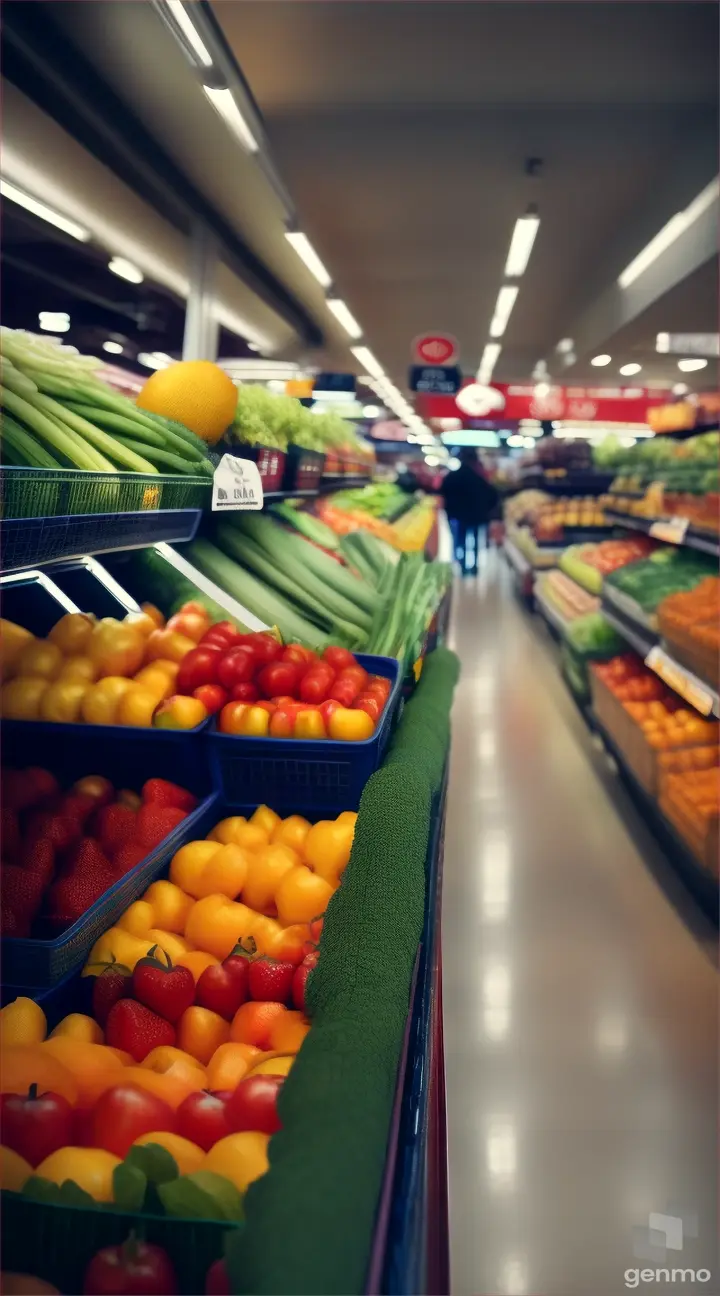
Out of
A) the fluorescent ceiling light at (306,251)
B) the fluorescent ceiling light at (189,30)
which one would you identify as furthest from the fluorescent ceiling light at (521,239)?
Result: the fluorescent ceiling light at (189,30)

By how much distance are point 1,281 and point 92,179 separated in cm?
291

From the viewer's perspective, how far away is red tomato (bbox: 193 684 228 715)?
196 cm

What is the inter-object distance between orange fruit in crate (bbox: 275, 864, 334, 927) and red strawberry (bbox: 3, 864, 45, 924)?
0.43 m

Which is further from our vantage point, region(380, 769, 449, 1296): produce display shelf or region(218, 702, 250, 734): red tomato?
region(218, 702, 250, 734): red tomato

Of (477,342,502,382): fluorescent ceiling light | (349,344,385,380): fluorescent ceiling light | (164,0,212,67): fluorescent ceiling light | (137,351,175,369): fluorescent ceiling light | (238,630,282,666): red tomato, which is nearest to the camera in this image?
(238,630,282,666): red tomato

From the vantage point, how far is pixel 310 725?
6.21 feet

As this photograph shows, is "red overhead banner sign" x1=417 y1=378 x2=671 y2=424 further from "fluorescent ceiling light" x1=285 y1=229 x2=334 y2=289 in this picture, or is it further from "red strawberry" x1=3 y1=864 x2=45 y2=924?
"red strawberry" x1=3 y1=864 x2=45 y2=924

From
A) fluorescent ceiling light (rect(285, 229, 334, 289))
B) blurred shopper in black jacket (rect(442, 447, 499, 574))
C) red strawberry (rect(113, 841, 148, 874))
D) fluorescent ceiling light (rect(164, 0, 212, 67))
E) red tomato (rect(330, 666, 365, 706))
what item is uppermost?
fluorescent ceiling light (rect(285, 229, 334, 289))

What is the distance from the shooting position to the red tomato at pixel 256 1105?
987mm

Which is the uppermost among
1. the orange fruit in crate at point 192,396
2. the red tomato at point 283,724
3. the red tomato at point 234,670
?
the orange fruit in crate at point 192,396

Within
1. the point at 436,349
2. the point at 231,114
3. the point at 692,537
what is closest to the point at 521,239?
the point at 231,114

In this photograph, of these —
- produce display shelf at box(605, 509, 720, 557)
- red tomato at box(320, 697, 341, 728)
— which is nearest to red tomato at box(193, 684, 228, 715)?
red tomato at box(320, 697, 341, 728)

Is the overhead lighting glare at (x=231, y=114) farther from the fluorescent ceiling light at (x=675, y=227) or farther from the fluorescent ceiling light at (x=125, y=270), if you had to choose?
the fluorescent ceiling light at (x=125, y=270)

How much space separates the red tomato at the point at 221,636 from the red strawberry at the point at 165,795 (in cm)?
39
